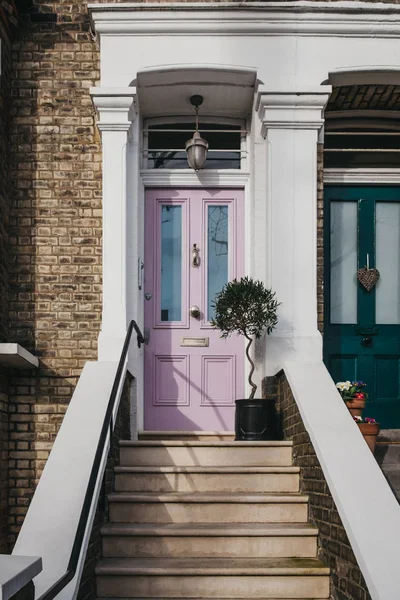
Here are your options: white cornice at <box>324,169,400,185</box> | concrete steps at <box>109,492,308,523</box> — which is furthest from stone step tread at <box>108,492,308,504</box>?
white cornice at <box>324,169,400,185</box>

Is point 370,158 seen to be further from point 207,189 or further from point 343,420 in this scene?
point 343,420

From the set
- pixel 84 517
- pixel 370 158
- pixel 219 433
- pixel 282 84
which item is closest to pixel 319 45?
pixel 282 84

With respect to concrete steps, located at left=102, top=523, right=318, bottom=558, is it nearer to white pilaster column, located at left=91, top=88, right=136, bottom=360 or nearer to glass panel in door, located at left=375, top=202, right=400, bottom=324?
white pilaster column, located at left=91, top=88, right=136, bottom=360

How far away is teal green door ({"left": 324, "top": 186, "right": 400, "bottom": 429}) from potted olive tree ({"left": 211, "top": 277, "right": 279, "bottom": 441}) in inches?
44.8

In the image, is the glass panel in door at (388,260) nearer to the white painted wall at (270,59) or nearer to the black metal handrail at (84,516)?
the white painted wall at (270,59)

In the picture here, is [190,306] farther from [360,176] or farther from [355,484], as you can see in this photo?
[355,484]

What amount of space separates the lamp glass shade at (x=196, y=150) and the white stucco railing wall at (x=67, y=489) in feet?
7.46

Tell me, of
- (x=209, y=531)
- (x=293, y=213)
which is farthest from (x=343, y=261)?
(x=209, y=531)

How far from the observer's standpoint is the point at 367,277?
7.74m

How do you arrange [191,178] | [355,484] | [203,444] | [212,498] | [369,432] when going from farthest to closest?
[191,178] → [369,432] → [203,444] → [212,498] → [355,484]

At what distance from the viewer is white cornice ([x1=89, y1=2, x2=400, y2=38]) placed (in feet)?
23.1

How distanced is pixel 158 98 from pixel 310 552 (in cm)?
400

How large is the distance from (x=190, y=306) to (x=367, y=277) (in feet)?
5.12

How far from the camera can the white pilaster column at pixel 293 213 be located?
6.85m
